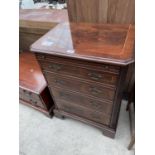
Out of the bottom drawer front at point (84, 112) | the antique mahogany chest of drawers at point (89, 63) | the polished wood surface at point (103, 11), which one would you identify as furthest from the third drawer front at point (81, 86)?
the polished wood surface at point (103, 11)

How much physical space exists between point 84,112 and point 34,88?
0.56m

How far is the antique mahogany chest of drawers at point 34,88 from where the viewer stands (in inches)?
54.4

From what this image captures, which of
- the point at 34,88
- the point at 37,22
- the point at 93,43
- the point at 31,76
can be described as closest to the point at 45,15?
the point at 37,22

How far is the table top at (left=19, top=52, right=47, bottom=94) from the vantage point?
1382 millimetres

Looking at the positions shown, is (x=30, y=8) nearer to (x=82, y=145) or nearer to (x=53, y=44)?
(x=53, y=44)

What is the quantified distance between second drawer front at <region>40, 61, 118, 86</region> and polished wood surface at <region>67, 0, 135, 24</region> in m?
0.55

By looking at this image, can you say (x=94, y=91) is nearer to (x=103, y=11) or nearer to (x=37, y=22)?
(x=103, y=11)

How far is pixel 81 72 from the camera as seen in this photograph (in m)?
0.90

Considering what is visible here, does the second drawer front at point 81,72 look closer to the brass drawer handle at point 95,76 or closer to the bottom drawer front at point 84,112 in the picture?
the brass drawer handle at point 95,76

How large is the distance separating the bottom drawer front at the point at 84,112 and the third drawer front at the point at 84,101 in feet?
0.20

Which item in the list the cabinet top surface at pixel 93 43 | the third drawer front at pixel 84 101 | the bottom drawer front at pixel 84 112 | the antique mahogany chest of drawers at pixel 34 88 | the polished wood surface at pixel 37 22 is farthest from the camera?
the polished wood surface at pixel 37 22

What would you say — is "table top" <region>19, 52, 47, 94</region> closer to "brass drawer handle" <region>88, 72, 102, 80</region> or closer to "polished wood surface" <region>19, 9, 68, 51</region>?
"polished wood surface" <region>19, 9, 68, 51</region>
